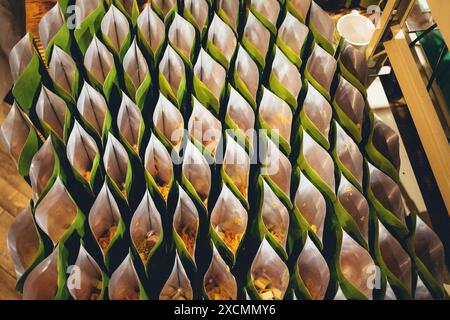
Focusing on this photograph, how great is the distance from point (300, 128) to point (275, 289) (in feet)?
1.60

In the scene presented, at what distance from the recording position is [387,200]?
1438mm

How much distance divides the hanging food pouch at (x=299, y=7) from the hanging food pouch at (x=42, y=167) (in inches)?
36.3

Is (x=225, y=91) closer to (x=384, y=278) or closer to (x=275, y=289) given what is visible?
(x=275, y=289)

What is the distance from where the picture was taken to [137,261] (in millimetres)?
1323

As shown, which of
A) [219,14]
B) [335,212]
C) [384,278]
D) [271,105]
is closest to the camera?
[384,278]

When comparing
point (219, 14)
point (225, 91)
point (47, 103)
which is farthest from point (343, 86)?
point (47, 103)

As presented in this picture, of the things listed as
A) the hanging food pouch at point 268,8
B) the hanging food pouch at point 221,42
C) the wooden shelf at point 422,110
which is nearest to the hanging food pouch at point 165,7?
the hanging food pouch at point 221,42

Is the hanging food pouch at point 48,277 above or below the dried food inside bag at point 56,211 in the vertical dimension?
below

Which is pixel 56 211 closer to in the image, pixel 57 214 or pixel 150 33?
pixel 57 214

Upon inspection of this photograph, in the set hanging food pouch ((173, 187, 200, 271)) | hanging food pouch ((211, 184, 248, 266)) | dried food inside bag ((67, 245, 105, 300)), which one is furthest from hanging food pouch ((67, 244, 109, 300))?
hanging food pouch ((211, 184, 248, 266))

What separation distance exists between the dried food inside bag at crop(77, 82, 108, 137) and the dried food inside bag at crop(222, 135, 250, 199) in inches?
15.4

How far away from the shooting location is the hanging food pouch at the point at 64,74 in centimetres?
157

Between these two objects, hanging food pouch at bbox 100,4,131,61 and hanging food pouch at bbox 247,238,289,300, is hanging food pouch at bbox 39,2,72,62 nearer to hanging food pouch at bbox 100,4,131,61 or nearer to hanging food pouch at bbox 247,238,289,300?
hanging food pouch at bbox 100,4,131,61

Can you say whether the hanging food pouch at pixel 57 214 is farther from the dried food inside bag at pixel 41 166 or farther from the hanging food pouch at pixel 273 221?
the hanging food pouch at pixel 273 221
